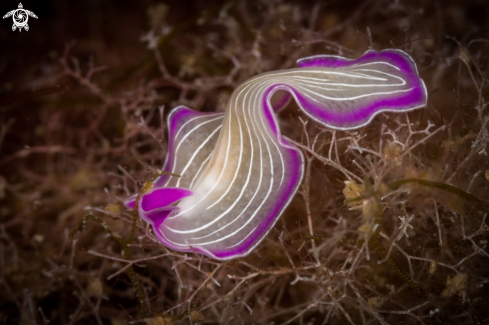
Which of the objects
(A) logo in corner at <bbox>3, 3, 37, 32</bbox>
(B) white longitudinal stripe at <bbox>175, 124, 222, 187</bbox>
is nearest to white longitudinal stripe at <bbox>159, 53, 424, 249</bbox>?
(B) white longitudinal stripe at <bbox>175, 124, 222, 187</bbox>

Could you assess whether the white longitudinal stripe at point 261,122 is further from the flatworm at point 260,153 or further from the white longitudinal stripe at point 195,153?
the white longitudinal stripe at point 195,153

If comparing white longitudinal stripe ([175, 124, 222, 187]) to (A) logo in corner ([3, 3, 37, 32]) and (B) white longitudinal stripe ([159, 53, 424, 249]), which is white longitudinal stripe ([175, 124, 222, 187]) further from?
(A) logo in corner ([3, 3, 37, 32])

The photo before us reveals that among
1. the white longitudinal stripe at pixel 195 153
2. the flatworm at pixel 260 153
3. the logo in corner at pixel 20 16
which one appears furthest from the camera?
the logo in corner at pixel 20 16

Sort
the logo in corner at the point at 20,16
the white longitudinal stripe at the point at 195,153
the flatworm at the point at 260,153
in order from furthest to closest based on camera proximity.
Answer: the logo in corner at the point at 20,16 → the white longitudinal stripe at the point at 195,153 → the flatworm at the point at 260,153

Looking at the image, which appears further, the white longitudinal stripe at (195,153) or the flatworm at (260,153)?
the white longitudinal stripe at (195,153)

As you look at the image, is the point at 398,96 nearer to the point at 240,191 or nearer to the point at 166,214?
the point at 240,191

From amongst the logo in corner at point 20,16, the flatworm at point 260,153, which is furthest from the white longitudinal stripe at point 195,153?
the logo in corner at point 20,16

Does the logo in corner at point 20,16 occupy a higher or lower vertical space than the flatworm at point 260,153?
higher

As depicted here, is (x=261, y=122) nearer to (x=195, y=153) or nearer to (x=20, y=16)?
(x=195, y=153)
